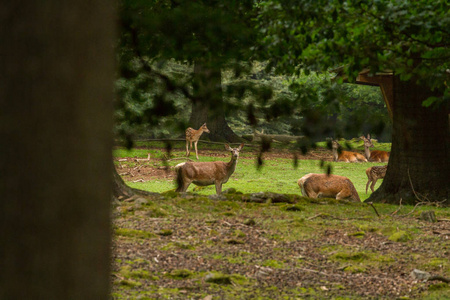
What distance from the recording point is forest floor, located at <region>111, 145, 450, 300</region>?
6109mm

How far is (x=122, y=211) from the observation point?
9141 mm

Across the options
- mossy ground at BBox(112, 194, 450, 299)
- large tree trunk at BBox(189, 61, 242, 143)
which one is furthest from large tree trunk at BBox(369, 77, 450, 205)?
large tree trunk at BBox(189, 61, 242, 143)

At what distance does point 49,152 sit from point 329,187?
12.6 metres

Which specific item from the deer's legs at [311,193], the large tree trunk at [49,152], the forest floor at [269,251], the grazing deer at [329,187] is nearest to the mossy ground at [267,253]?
the forest floor at [269,251]

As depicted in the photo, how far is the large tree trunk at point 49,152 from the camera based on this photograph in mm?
1631

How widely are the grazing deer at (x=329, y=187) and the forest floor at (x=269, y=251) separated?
279cm

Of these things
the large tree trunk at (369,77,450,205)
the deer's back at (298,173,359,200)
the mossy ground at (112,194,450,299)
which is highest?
the large tree trunk at (369,77,450,205)

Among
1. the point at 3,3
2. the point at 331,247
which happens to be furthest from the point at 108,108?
A: the point at 331,247

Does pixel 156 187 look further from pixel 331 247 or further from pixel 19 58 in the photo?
pixel 19 58

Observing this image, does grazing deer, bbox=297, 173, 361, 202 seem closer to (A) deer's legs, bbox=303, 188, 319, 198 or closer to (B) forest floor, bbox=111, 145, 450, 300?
(A) deer's legs, bbox=303, 188, 319, 198

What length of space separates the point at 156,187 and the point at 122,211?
861cm

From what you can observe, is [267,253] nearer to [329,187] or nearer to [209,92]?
[209,92]

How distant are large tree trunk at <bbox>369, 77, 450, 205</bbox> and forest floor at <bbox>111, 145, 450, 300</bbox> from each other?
1480mm

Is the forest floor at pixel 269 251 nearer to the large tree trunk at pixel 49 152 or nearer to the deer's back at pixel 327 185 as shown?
the deer's back at pixel 327 185
